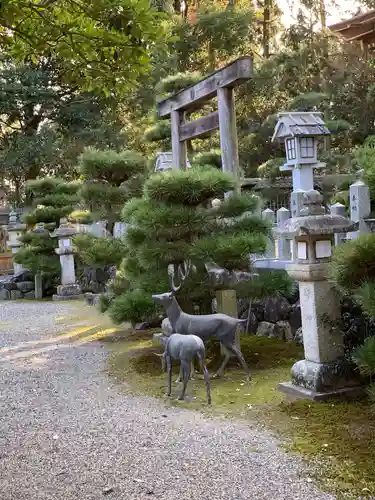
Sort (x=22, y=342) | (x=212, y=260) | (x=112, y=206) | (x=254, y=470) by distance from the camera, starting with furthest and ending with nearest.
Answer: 1. (x=112, y=206)
2. (x=22, y=342)
3. (x=212, y=260)
4. (x=254, y=470)

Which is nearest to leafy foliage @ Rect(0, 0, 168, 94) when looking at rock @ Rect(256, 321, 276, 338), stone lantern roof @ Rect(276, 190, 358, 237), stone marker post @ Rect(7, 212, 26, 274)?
stone lantern roof @ Rect(276, 190, 358, 237)

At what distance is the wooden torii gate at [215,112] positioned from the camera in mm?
6741

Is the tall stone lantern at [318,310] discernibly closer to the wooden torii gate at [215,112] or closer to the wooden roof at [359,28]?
the wooden torii gate at [215,112]

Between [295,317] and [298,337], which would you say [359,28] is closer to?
[295,317]

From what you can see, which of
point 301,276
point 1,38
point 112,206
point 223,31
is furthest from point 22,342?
point 223,31

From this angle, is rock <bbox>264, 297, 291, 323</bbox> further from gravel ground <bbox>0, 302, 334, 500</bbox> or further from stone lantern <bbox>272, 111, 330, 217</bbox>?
gravel ground <bbox>0, 302, 334, 500</bbox>

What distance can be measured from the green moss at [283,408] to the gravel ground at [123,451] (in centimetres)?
15

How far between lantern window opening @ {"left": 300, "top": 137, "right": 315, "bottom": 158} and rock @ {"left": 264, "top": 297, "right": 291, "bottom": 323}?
2.35 m

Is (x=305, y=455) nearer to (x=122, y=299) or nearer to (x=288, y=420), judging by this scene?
(x=288, y=420)

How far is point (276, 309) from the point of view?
6.38m

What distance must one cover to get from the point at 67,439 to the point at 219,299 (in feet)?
7.32

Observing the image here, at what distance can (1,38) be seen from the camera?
3201mm

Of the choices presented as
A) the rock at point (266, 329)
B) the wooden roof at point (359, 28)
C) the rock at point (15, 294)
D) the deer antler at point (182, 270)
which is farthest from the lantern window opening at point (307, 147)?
the rock at point (15, 294)

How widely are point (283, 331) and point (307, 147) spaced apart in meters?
2.79
